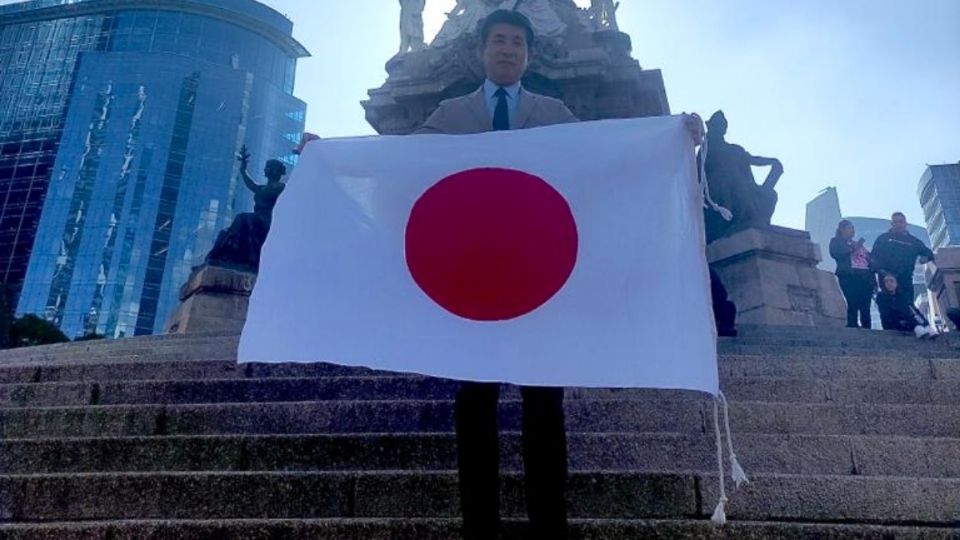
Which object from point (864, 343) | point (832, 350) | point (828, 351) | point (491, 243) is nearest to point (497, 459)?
point (491, 243)

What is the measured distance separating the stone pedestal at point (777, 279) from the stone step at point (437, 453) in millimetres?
7480

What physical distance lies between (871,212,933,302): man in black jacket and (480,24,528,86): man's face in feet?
27.3

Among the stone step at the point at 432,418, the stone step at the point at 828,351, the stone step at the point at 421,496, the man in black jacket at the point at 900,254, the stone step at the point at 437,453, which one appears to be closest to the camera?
the stone step at the point at 421,496

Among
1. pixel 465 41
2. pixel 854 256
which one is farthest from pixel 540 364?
pixel 465 41

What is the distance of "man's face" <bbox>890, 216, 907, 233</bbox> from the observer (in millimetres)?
9781

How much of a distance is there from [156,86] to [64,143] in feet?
29.8

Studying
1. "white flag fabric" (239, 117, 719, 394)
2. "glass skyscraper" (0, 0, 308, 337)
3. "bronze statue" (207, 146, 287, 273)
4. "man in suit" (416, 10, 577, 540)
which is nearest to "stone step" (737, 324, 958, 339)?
"white flag fabric" (239, 117, 719, 394)

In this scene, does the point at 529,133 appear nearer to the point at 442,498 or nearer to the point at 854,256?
the point at 442,498

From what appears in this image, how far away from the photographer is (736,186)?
11.8 metres

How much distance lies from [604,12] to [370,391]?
15.8 meters

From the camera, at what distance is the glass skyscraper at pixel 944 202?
87.1 m

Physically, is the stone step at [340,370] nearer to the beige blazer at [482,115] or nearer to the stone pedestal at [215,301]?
the beige blazer at [482,115]

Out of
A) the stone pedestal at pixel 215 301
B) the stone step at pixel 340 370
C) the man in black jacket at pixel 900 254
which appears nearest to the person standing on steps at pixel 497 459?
the stone step at pixel 340 370

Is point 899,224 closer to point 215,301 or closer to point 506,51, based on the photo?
point 506,51
